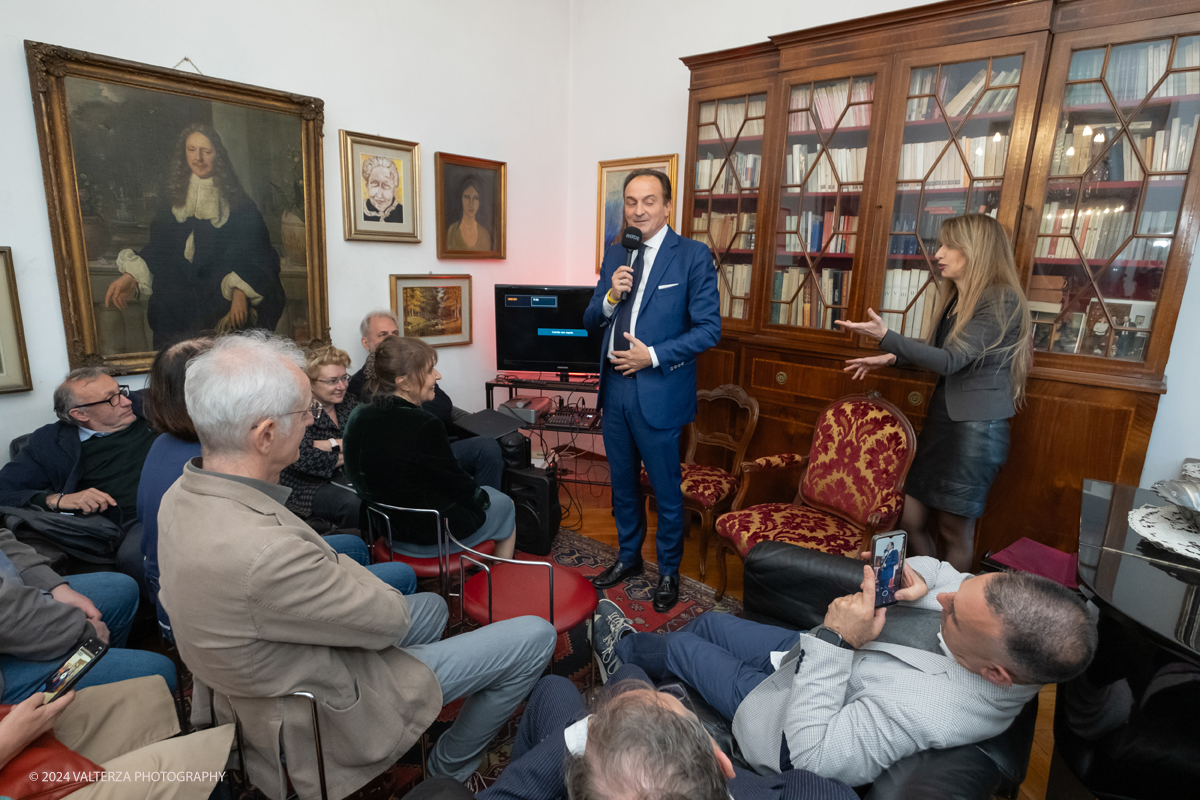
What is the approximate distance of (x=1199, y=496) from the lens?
1654 mm

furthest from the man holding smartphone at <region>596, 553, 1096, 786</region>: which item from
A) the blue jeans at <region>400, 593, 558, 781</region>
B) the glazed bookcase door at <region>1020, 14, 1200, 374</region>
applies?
the glazed bookcase door at <region>1020, 14, 1200, 374</region>

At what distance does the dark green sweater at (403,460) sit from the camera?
2080 millimetres

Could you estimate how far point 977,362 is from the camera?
2.42 meters

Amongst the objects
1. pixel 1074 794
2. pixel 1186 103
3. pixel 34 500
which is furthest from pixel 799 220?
pixel 34 500

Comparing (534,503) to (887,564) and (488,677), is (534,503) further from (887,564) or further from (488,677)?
(887,564)

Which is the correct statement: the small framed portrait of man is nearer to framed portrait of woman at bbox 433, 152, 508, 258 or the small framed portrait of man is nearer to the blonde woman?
framed portrait of woman at bbox 433, 152, 508, 258

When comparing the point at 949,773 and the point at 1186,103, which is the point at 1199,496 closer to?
the point at 949,773

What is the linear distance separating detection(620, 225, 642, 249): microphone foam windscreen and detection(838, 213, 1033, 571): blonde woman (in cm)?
102

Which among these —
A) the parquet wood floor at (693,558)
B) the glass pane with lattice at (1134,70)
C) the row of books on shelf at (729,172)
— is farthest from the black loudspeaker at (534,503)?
the glass pane with lattice at (1134,70)

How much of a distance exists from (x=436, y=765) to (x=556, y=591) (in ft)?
1.97

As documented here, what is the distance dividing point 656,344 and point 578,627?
4.49 ft

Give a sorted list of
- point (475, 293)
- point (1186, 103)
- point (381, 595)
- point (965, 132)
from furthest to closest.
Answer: point (475, 293) < point (965, 132) < point (1186, 103) < point (381, 595)

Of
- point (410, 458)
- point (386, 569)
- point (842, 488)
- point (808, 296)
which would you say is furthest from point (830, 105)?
point (386, 569)

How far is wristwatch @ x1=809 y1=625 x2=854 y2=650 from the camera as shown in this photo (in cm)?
141
